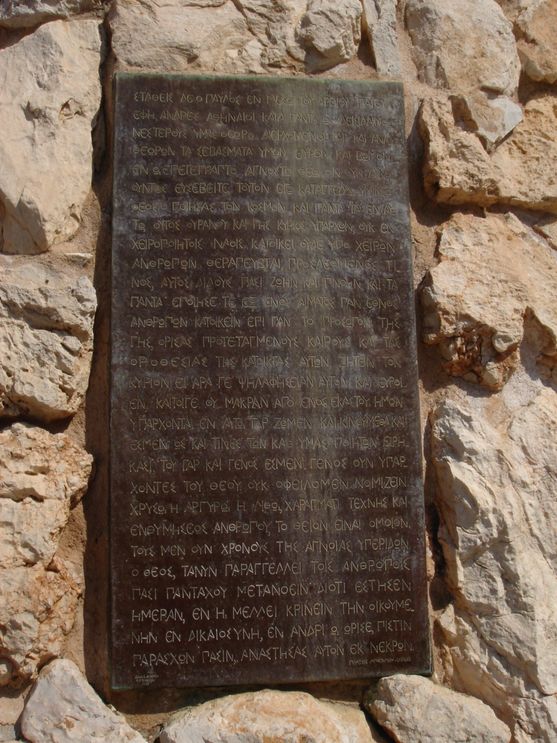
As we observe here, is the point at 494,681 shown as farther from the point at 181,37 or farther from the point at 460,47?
the point at 181,37

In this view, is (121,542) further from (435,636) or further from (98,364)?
(435,636)

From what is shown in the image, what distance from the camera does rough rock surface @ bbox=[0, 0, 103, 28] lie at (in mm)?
2490

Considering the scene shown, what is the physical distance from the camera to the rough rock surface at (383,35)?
8.59 feet

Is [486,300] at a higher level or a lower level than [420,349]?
higher

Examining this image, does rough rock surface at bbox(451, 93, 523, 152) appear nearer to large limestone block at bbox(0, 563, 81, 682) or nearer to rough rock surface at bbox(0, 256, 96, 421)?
rough rock surface at bbox(0, 256, 96, 421)

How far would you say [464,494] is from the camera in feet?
7.61

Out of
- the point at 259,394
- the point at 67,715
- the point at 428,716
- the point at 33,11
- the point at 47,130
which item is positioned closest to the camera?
the point at 67,715

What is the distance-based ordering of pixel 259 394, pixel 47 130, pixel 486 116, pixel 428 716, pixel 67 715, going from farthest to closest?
pixel 486 116 → pixel 47 130 → pixel 259 394 → pixel 428 716 → pixel 67 715

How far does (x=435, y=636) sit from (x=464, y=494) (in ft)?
1.30

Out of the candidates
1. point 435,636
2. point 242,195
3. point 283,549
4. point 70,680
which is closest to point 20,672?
point 70,680

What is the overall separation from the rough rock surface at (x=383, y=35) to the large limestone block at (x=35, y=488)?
1.48 m

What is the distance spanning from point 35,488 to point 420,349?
3.74ft

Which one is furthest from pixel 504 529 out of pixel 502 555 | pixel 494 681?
pixel 494 681

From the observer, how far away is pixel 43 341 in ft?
7.38
